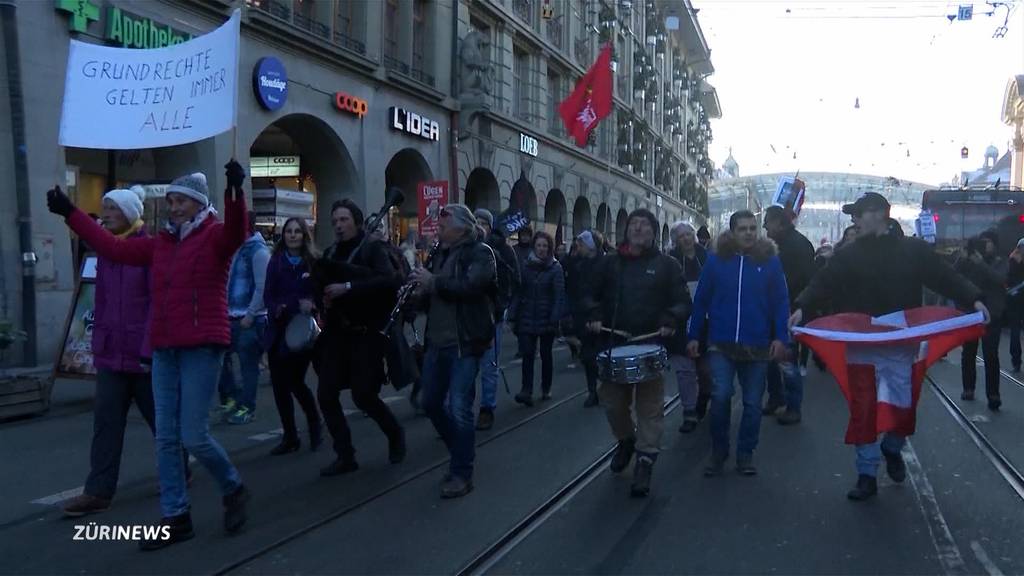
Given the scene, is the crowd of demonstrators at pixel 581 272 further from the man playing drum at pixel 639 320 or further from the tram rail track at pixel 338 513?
the man playing drum at pixel 639 320

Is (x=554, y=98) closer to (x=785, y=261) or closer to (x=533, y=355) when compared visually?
(x=533, y=355)

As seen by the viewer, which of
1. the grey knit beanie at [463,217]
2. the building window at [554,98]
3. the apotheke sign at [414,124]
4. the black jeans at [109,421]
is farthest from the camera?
the building window at [554,98]

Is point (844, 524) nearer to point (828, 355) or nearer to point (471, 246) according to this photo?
point (828, 355)

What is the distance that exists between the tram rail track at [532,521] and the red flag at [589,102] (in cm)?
1341

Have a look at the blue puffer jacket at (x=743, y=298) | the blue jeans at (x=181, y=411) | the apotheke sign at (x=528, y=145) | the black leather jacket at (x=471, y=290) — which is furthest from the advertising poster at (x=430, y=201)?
the blue jeans at (x=181, y=411)

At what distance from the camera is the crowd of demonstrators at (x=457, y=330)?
614 centimetres

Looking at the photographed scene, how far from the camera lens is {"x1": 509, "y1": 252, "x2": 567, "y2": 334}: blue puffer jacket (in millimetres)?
10477

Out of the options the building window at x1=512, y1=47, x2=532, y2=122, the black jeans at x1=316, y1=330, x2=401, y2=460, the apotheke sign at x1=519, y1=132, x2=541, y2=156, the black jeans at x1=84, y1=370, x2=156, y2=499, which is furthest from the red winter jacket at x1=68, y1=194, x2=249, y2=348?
the building window at x1=512, y1=47, x2=532, y2=122

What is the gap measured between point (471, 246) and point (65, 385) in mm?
6899

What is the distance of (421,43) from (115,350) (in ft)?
63.5

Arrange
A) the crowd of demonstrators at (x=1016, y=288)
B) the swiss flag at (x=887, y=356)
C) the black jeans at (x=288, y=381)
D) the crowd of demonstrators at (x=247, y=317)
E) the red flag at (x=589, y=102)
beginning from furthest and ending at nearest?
the red flag at (x=589, y=102)
the crowd of demonstrators at (x=1016, y=288)
the crowd of demonstrators at (x=247, y=317)
the black jeans at (x=288, y=381)
the swiss flag at (x=887, y=356)

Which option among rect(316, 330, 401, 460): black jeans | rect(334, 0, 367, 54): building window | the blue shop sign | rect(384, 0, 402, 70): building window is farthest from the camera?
rect(384, 0, 402, 70): building window

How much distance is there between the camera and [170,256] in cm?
502

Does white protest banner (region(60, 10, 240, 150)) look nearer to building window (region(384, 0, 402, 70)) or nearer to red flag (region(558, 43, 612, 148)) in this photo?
red flag (region(558, 43, 612, 148))
